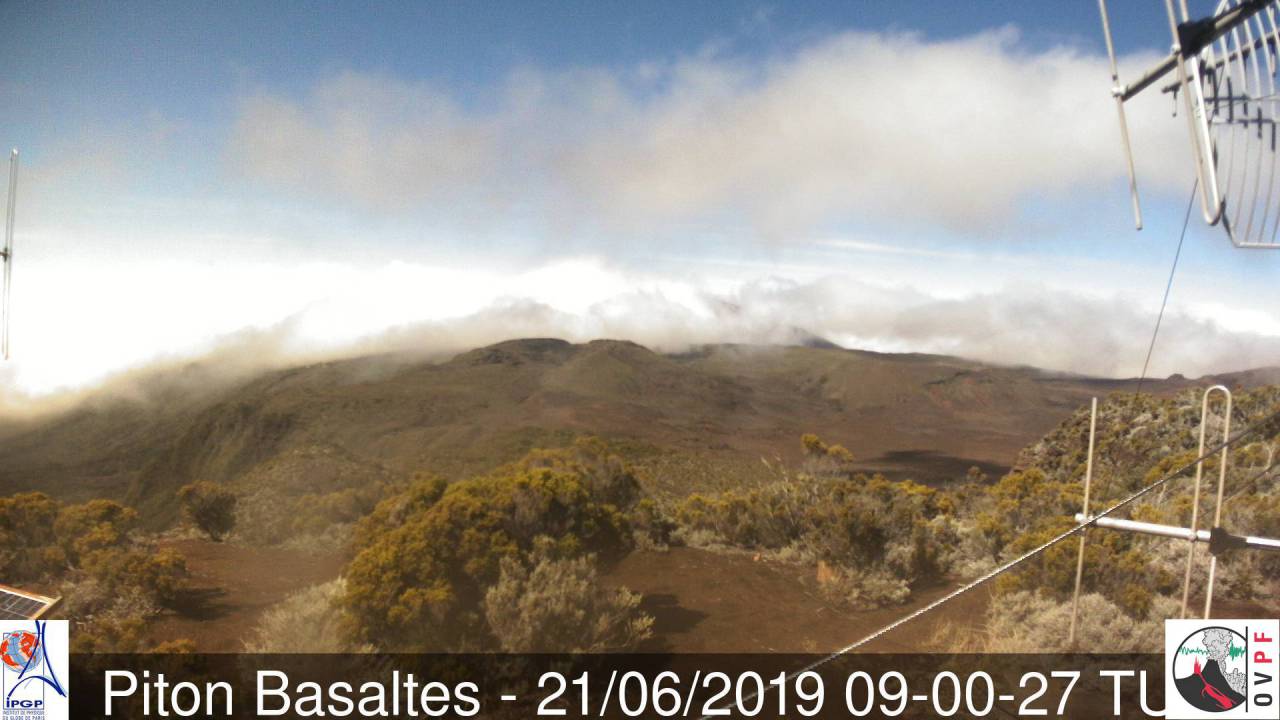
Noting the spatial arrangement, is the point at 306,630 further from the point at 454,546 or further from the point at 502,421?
the point at 502,421

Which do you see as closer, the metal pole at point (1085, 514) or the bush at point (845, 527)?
the metal pole at point (1085, 514)

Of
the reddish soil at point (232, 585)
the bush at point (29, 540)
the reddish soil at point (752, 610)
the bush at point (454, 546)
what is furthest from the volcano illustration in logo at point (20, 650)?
the reddish soil at point (752, 610)

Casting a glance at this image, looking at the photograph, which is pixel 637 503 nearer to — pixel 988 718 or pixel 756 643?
pixel 756 643

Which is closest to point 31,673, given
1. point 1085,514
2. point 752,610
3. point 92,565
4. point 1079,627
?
point 92,565

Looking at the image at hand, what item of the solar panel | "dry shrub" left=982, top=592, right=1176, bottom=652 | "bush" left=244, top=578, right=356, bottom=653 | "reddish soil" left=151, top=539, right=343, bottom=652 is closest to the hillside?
"reddish soil" left=151, top=539, right=343, bottom=652

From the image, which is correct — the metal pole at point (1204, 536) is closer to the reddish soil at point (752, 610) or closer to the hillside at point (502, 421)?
the reddish soil at point (752, 610)

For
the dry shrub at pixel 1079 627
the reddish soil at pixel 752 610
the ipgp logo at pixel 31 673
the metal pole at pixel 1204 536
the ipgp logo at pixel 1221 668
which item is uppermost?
the metal pole at pixel 1204 536
